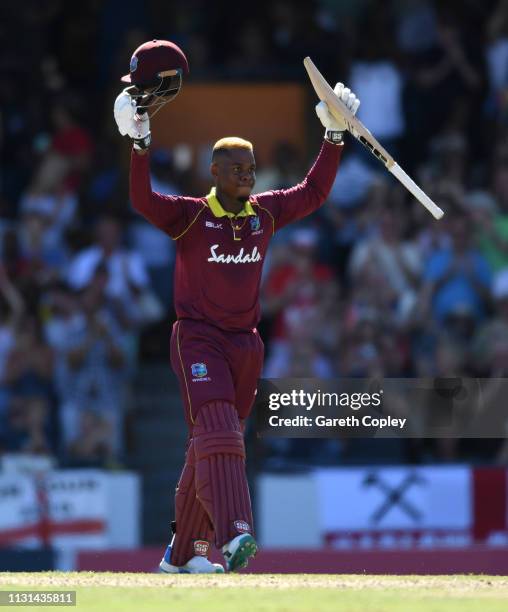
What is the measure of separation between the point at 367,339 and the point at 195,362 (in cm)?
511

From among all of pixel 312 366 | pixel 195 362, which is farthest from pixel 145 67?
pixel 312 366

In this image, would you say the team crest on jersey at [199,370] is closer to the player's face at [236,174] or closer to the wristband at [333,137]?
the player's face at [236,174]

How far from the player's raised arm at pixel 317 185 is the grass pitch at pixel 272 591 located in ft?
5.88

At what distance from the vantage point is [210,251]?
8625 millimetres

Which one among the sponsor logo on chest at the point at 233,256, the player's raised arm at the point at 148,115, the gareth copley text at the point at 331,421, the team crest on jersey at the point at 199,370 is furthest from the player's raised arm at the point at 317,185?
the gareth copley text at the point at 331,421

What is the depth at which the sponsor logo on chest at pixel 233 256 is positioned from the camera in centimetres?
862

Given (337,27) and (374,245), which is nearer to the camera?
(374,245)

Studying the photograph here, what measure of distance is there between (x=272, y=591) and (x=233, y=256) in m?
1.72

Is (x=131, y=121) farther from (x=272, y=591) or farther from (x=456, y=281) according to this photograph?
(x=456, y=281)

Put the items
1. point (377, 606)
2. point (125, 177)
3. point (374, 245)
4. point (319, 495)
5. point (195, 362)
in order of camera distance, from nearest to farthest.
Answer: point (377, 606)
point (195, 362)
point (319, 495)
point (374, 245)
point (125, 177)

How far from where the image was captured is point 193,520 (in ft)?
28.8

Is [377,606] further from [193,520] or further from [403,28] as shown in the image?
[403,28]
